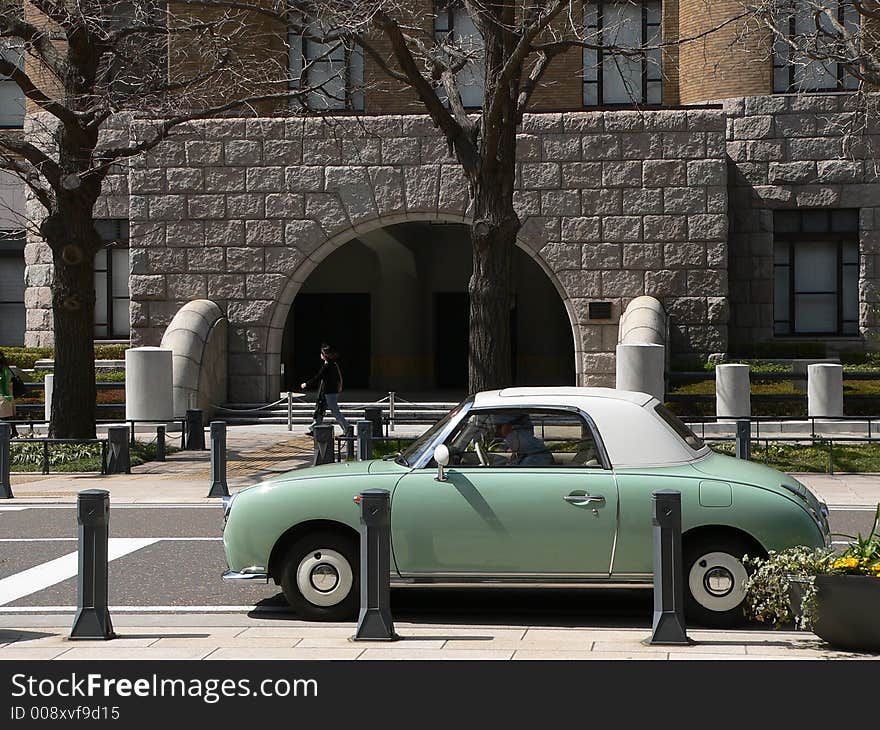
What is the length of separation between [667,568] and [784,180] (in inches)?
848

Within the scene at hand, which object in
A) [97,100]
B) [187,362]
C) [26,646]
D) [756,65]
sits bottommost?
[26,646]

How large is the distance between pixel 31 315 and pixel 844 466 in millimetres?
19031

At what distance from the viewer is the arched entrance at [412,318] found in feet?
118

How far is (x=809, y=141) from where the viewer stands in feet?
90.8

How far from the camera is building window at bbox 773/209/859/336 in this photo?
28.1 metres

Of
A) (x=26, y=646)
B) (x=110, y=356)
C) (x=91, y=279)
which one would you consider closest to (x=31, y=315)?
(x=110, y=356)

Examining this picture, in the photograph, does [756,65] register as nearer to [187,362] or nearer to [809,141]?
[809,141]

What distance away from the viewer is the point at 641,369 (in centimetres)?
2336

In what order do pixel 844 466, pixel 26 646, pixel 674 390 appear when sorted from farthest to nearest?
pixel 674 390, pixel 844 466, pixel 26 646

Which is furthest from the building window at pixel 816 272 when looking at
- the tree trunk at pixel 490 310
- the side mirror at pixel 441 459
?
the side mirror at pixel 441 459

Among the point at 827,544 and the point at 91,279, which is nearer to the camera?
the point at 827,544

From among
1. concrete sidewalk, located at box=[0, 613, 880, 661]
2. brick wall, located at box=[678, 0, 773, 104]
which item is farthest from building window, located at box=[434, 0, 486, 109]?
concrete sidewalk, located at box=[0, 613, 880, 661]

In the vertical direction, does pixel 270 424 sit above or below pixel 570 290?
below

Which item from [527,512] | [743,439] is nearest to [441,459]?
[527,512]
